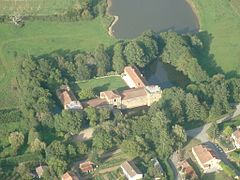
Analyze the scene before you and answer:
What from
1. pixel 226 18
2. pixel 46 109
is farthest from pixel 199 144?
pixel 226 18

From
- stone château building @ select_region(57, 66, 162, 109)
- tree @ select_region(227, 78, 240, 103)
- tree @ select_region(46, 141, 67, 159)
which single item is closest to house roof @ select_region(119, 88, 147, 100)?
stone château building @ select_region(57, 66, 162, 109)

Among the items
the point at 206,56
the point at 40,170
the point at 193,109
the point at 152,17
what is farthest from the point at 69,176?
the point at 152,17

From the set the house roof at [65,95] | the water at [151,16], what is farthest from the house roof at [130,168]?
the water at [151,16]

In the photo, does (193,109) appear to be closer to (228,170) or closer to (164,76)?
(228,170)

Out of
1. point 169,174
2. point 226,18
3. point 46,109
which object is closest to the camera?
point 169,174

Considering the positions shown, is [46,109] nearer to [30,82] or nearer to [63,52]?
[30,82]

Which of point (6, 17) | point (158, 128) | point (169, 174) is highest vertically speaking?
point (6, 17)

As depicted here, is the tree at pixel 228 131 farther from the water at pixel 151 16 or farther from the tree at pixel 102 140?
the water at pixel 151 16
